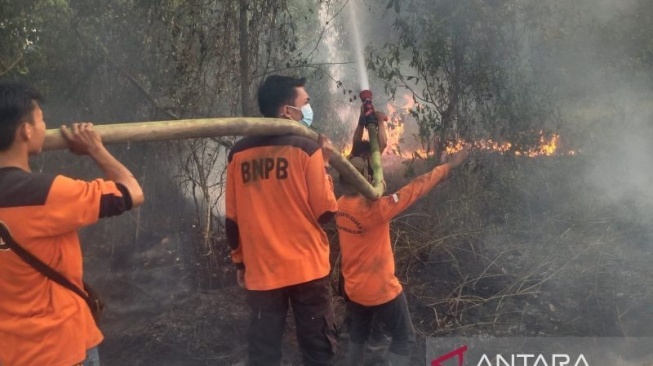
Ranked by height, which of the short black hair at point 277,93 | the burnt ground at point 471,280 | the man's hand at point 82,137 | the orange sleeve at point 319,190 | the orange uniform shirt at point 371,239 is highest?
the short black hair at point 277,93

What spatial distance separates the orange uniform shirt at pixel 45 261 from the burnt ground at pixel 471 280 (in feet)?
8.38

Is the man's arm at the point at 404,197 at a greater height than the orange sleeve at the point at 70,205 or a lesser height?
lesser

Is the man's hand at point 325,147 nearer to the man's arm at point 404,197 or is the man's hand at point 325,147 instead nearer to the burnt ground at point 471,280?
the man's arm at point 404,197

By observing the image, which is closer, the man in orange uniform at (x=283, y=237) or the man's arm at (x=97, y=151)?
the man's arm at (x=97, y=151)

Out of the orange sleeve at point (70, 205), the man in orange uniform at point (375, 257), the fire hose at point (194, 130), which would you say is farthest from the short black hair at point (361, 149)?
the orange sleeve at point (70, 205)

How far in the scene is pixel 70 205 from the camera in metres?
2.11

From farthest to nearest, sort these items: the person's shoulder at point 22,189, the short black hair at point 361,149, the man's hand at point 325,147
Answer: the short black hair at point 361,149, the man's hand at point 325,147, the person's shoulder at point 22,189

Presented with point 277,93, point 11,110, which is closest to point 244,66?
point 277,93

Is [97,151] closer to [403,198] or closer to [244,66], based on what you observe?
[403,198]

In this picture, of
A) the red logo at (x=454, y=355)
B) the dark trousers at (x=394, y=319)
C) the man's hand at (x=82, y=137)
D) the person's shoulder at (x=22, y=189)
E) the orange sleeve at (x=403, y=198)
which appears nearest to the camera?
the person's shoulder at (x=22, y=189)

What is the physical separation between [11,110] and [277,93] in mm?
1544

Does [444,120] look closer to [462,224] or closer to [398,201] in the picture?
[462,224]

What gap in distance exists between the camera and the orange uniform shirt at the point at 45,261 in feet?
6.80

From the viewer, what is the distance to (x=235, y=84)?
586cm
